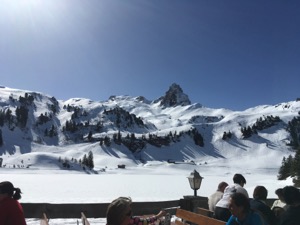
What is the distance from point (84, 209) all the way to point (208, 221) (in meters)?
4.73

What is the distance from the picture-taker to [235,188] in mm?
6559

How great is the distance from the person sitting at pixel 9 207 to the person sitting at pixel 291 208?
415 cm

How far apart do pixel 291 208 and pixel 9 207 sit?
4422mm

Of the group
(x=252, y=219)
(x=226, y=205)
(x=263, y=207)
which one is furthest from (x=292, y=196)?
(x=226, y=205)

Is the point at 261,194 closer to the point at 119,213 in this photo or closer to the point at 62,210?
the point at 119,213

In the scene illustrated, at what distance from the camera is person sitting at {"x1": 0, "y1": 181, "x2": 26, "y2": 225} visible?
200 inches

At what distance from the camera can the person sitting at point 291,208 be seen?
16.5 feet

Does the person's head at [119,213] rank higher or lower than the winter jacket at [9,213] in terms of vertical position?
higher

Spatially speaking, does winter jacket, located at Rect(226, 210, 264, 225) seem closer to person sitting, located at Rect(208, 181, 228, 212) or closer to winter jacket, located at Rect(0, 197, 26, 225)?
winter jacket, located at Rect(0, 197, 26, 225)

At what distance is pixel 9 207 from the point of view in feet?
16.8

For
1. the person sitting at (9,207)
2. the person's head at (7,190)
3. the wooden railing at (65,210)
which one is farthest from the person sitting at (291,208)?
the wooden railing at (65,210)

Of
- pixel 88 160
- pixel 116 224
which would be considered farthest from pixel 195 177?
pixel 88 160

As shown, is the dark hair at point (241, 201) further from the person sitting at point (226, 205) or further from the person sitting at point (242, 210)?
the person sitting at point (226, 205)

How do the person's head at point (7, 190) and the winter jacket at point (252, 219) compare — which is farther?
the person's head at point (7, 190)
